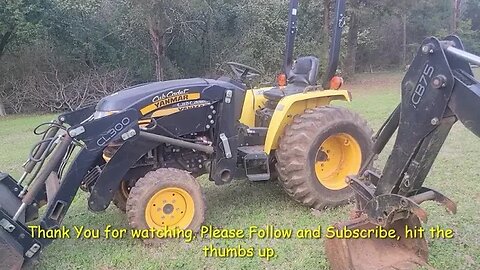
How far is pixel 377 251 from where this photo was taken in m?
3.48

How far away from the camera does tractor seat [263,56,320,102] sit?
511 centimetres

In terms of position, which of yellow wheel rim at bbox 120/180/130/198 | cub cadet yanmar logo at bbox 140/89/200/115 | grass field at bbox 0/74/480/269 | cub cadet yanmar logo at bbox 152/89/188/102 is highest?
cub cadet yanmar logo at bbox 152/89/188/102

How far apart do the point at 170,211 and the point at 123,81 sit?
14058mm

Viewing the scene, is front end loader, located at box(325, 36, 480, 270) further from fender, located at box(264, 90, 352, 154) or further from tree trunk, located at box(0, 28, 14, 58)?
tree trunk, located at box(0, 28, 14, 58)

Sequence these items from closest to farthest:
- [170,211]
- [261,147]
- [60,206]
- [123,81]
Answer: [60,206] → [170,211] → [261,147] → [123,81]

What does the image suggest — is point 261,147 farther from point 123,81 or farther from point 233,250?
point 123,81

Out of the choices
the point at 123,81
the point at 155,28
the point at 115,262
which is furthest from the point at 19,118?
the point at 115,262

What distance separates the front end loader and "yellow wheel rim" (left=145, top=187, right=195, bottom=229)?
1.32 m

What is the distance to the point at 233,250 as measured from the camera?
156 inches

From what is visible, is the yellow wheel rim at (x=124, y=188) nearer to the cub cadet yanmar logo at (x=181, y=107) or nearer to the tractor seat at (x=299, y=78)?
the cub cadet yanmar logo at (x=181, y=107)

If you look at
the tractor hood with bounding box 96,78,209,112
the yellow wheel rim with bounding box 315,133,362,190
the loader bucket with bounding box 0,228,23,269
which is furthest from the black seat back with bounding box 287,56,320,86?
the loader bucket with bounding box 0,228,23,269

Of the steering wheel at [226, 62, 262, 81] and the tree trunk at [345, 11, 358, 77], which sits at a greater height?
the steering wheel at [226, 62, 262, 81]

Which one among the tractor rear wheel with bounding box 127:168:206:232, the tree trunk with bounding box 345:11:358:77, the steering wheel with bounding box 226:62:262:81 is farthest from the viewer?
the tree trunk with bounding box 345:11:358:77

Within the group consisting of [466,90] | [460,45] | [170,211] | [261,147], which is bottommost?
[170,211]
